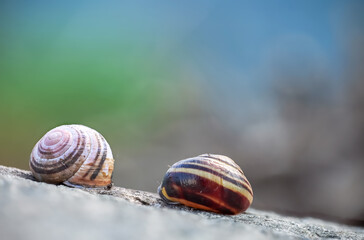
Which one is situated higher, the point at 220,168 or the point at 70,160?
the point at 220,168

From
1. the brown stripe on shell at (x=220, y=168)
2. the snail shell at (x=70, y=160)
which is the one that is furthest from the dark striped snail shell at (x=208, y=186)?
the snail shell at (x=70, y=160)

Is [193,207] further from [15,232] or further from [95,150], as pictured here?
[15,232]

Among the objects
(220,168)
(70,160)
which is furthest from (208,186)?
(70,160)

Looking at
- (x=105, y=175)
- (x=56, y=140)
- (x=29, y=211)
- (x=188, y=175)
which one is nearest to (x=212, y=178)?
(x=188, y=175)

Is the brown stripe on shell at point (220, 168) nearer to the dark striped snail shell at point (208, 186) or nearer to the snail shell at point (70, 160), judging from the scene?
the dark striped snail shell at point (208, 186)

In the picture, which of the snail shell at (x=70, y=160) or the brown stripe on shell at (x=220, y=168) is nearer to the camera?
the brown stripe on shell at (x=220, y=168)

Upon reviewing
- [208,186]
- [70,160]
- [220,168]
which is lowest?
[70,160]

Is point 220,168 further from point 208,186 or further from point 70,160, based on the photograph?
point 70,160
